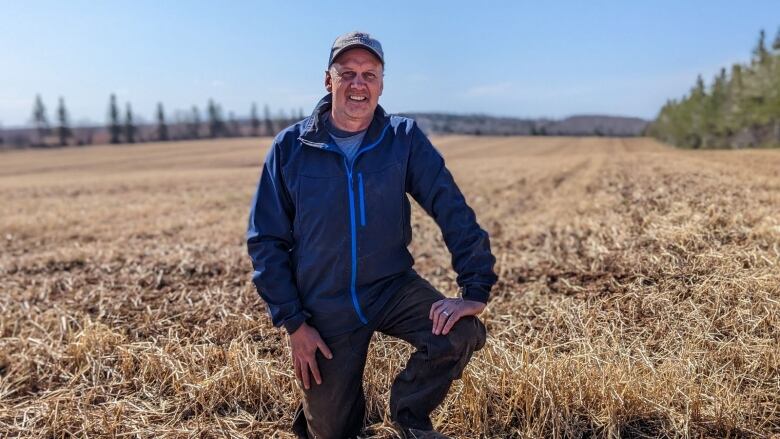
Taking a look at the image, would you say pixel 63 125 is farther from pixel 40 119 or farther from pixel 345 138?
pixel 345 138

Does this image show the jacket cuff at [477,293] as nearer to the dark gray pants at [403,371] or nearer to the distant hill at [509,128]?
the dark gray pants at [403,371]

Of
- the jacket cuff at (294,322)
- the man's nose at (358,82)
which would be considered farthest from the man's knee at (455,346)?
the man's nose at (358,82)

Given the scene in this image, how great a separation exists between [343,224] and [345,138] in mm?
465

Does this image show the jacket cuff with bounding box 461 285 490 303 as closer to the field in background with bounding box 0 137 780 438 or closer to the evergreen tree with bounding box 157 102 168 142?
the field in background with bounding box 0 137 780 438

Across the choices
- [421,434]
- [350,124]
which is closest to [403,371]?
[421,434]

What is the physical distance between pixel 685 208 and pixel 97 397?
6.32m

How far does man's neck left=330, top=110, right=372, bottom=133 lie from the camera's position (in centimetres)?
301

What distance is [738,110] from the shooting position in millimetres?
48969

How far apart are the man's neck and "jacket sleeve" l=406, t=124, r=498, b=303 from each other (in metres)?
0.26

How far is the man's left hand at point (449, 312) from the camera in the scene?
9.09 feet

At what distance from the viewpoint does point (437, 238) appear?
9477mm

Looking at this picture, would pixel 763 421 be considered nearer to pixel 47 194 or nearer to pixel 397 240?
pixel 397 240

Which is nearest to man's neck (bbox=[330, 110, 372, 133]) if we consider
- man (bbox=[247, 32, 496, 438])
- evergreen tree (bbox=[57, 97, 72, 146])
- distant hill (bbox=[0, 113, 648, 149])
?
man (bbox=[247, 32, 496, 438])

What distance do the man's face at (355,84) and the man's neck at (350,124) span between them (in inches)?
0.5
